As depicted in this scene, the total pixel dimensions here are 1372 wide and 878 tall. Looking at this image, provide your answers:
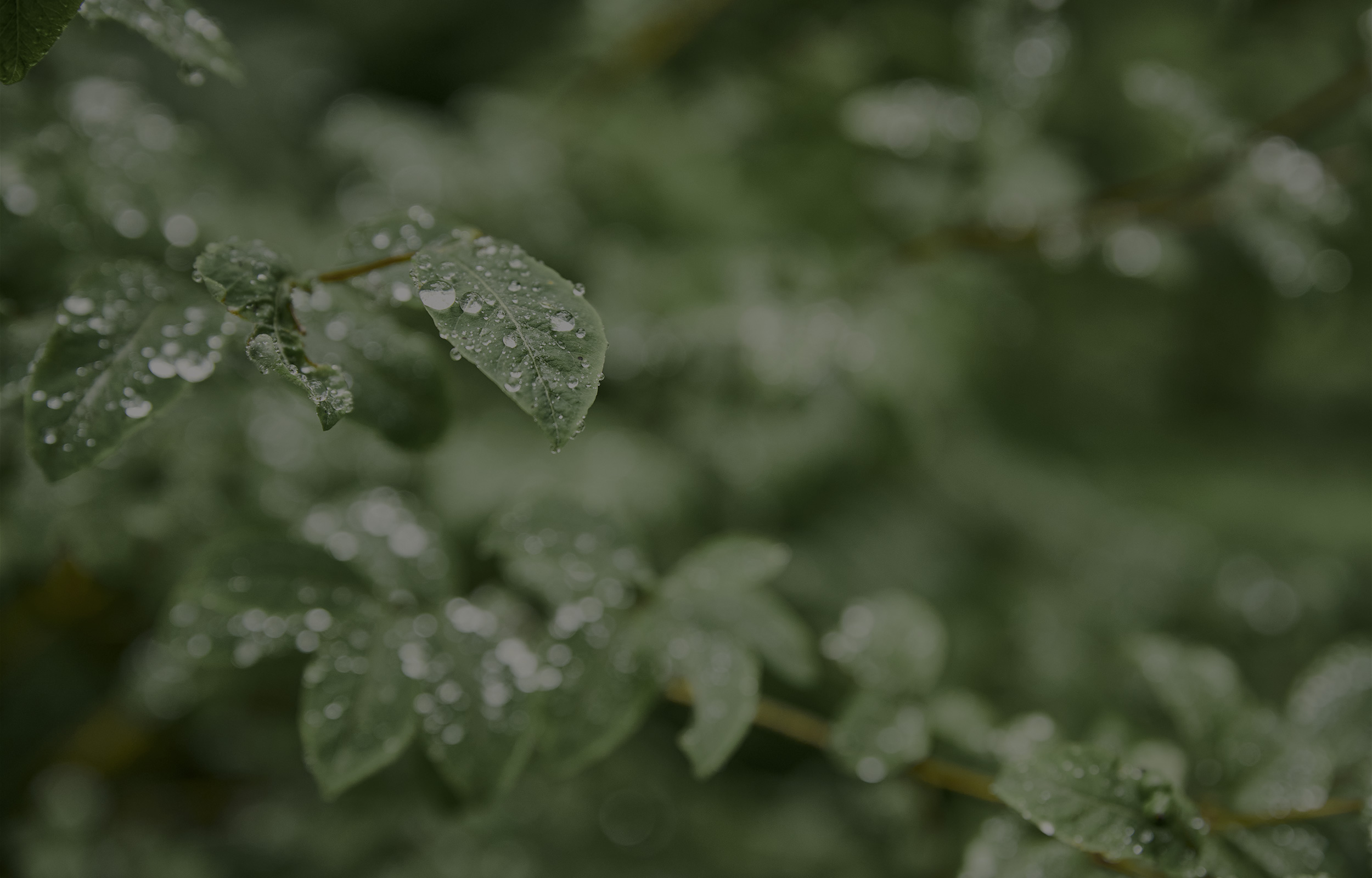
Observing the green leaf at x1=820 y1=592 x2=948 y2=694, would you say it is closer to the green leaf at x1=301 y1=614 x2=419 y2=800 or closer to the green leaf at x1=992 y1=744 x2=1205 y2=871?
the green leaf at x1=992 y1=744 x2=1205 y2=871

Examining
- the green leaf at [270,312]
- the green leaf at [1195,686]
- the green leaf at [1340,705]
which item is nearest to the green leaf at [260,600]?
the green leaf at [270,312]

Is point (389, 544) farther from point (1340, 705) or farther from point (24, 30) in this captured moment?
point (1340, 705)

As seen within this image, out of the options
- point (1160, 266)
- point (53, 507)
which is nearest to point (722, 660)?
point (53, 507)

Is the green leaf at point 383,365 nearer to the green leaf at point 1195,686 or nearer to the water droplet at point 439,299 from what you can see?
the water droplet at point 439,299

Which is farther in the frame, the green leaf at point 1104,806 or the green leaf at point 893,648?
the green leaf at point 893,648

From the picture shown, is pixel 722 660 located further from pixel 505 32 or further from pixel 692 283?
pixel 505 32

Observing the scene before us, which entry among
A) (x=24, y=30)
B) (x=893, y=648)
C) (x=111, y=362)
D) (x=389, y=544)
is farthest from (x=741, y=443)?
(x=24, y=30)
